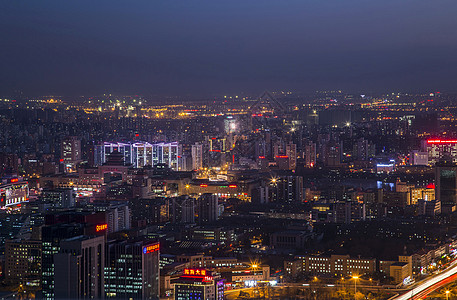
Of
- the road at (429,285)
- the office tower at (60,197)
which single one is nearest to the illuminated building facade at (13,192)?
the office tower at (60,197)

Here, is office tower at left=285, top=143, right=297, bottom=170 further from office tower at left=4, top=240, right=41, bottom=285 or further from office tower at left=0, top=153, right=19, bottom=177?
office tower at left=4, top=240, right=41, bottom=285

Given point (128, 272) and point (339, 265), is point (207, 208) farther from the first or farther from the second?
point (128, 272)

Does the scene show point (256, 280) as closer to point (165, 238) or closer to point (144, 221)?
point (165, 238)

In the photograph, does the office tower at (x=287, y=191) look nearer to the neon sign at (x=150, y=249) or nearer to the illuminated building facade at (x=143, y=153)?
the illuminated building facade at (x=143, y=153)

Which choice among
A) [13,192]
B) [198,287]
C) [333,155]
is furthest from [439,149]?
[198,287]

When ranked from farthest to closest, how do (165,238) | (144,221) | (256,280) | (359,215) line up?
(359,215) → (144,221) → (165,238) → (256,280)

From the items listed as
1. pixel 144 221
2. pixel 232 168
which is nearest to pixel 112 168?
pixel 232 168
